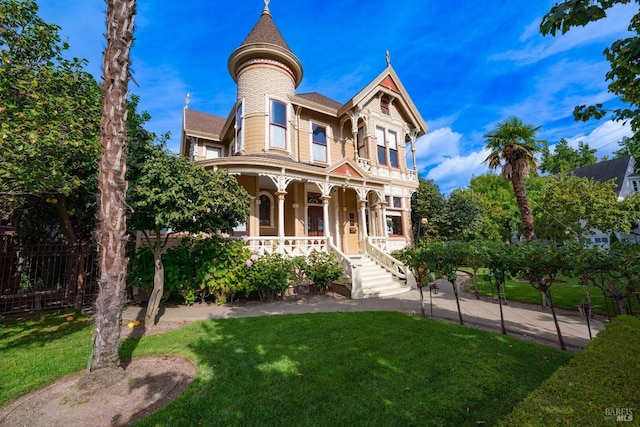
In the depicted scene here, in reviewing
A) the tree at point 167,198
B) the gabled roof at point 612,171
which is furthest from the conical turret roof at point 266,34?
the gabled roof at point 612,171

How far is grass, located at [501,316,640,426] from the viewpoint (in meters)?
1.81

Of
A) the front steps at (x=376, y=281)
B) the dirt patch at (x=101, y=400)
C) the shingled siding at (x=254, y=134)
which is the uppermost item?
the shingled siding at (x=254, y=134)

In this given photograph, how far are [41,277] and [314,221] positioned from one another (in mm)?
11100

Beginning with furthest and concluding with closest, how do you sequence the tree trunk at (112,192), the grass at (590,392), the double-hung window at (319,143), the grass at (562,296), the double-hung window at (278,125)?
the double-hung window at (319,143) < the double-hung window at (278,125) < the grass at (562,296) < the tree trunk at (112,192) < the grass at (590,392)

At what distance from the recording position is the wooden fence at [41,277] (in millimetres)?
8648

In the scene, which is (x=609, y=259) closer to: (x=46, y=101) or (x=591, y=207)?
(x=46, y=101)

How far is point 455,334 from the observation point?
228 inches

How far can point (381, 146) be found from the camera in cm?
1775

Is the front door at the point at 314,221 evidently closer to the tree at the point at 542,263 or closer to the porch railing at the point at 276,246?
the porch railing at the point at 276,246

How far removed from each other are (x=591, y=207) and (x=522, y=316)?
2176cm

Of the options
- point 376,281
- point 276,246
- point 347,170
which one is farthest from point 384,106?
point 276,246

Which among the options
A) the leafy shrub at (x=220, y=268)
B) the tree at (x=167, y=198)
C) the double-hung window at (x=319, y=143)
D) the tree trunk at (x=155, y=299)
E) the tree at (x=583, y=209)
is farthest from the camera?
the tree at (x=583, y=209)

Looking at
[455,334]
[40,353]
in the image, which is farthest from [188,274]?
[455,334]

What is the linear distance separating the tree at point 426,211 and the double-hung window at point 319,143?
9.37 m
